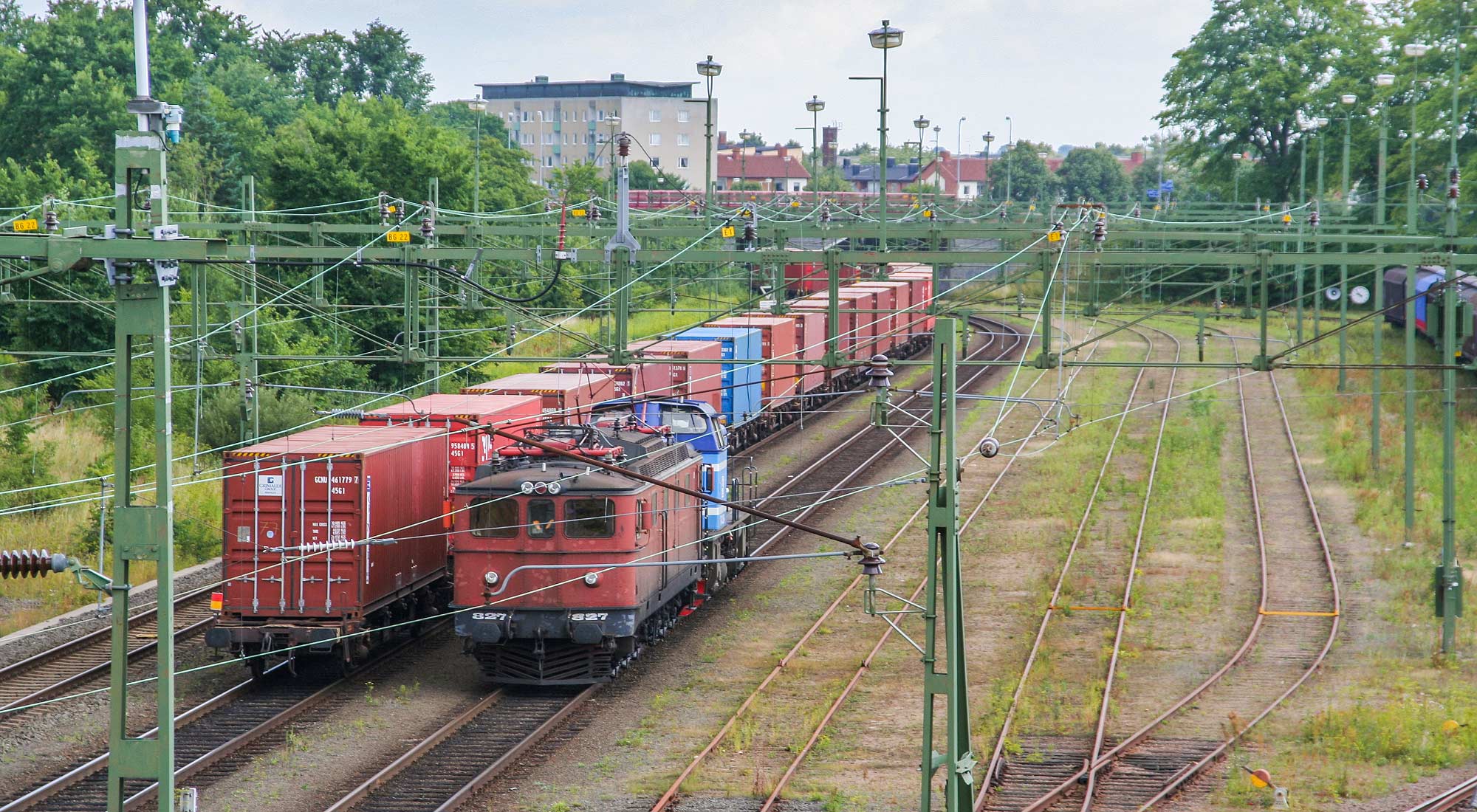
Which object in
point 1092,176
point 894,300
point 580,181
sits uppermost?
point 1092,176

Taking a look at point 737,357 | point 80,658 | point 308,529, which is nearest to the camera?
point 308,529

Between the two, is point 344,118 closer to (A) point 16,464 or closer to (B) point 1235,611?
(A) point 16,464

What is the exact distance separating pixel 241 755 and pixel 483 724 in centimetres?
278

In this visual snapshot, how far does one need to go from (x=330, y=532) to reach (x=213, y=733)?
2.69 metres

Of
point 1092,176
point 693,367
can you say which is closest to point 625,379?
point 693,367

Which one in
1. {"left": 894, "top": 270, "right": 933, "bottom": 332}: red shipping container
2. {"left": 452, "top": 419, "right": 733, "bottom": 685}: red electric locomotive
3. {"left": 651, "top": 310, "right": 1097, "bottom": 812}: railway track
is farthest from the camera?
{"left": 894, "top": 270, "right": 933, "bottom": 332}: red shipping container

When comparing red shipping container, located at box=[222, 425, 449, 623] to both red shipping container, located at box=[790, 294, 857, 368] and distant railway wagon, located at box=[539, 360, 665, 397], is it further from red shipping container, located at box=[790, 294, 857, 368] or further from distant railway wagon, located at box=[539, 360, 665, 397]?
red shipping container, located at box=[790, 294, 857, 368]

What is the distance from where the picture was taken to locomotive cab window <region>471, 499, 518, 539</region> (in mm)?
18391

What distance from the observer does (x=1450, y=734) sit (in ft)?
58.5

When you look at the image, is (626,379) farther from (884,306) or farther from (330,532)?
(884,306)

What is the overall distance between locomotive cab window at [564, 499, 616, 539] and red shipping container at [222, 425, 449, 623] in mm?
1900

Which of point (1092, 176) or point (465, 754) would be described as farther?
point (1092, 176)

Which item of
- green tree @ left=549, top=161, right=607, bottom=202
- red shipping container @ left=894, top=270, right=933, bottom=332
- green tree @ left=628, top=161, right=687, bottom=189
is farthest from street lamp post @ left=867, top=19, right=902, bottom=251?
green tree @ left=628, top=161, right=687, bottom=189

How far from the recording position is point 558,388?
26.5m
